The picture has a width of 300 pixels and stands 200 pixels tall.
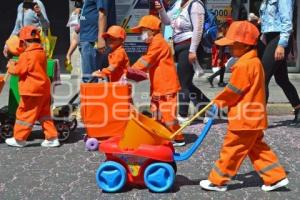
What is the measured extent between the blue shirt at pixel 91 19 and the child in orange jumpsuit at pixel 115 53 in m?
0.44

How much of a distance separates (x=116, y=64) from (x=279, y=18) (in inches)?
75.9

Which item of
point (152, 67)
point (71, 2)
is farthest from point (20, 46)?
point (71, 2)

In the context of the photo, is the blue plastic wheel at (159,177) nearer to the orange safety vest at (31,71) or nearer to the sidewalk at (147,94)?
the orange safety vest at (31,71)

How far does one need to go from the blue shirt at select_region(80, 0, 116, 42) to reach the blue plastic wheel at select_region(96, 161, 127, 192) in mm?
2556

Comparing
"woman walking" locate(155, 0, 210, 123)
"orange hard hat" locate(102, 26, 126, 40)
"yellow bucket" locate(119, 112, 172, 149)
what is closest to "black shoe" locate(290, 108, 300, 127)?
"woman walking" locate(155, 0, 210, 123)

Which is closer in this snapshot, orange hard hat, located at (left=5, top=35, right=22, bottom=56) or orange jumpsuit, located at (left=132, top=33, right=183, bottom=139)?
orange jumpsuit, located at (left=132, top=33, right=183, bottom=139)

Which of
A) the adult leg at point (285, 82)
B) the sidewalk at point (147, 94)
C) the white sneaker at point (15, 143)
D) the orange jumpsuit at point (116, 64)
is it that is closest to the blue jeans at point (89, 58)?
the orange jumpsuit at point (116, 64)

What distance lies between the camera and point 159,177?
16.6ft

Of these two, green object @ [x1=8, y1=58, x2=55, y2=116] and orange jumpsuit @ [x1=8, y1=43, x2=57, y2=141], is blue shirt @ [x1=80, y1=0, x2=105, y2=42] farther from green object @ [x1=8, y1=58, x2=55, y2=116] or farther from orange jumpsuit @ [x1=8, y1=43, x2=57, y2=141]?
green object @ [x1=8, y1=58, x2=55, y2=116]

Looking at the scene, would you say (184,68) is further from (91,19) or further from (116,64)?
(91,19)

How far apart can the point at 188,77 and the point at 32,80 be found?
1941 millimetres

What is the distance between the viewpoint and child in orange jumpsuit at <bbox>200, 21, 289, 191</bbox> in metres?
4.93

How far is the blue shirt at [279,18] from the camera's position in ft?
22.5

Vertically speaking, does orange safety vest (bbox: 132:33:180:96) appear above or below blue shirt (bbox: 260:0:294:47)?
below
